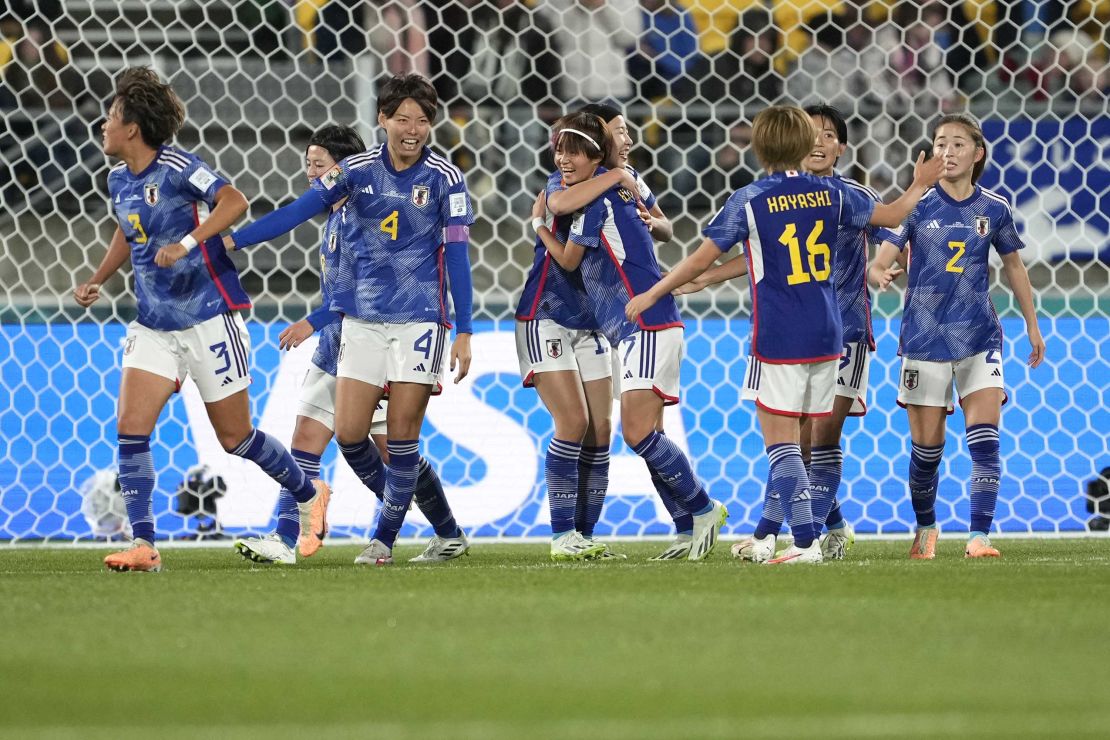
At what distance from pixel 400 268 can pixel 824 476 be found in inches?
72.7

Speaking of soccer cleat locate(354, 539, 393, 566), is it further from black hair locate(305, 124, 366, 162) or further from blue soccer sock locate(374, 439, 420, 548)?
black hair locate(305, 124, 366, 162)

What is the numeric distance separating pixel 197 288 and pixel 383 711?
3.18 meters

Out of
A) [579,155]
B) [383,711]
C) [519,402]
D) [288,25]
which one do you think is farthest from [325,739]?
[288,25]

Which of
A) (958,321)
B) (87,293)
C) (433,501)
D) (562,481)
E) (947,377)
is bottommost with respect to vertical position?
(433,501)

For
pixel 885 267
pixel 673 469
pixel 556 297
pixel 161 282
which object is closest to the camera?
pixel 161 282

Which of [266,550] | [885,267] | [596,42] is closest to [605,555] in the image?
[266,550]

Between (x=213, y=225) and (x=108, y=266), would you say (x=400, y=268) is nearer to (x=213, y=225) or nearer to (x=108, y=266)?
(x=213, y=225)

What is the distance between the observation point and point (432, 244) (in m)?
5.57

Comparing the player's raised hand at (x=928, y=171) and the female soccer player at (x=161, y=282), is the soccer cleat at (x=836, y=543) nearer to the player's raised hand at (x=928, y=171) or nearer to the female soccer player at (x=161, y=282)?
the player's raised hand at (x=928, y=171)

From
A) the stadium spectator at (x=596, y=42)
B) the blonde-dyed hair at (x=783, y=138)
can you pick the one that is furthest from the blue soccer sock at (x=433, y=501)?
the stadium spectator at (x=596, y=42)

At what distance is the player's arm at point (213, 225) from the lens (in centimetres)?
515

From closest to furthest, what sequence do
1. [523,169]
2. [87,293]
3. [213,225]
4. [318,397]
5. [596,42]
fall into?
[213,225]
[87,293]
[318,397]
[523,169]
[596,42]

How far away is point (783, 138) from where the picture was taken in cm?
522

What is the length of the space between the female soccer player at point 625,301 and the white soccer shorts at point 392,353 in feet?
1.98
